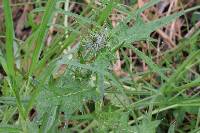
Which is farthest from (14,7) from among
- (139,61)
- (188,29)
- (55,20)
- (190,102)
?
(190,102)

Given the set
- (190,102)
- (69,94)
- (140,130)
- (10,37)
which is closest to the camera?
(10,37)

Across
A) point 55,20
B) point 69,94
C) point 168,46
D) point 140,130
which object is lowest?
point 140,130

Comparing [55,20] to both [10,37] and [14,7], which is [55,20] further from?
[10,37]

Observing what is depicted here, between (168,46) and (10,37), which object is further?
(168,46)

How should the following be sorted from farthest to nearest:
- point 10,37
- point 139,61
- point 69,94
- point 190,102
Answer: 1. point 139,61
2. point 190,102
3. point 69,94
4. point 10,37

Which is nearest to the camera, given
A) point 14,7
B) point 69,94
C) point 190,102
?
point 69,94

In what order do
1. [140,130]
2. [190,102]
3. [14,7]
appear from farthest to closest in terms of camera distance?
[14,7]
[190,102]
[140,130]

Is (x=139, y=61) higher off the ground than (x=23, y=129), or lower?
higher

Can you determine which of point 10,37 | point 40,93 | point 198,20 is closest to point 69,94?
point 40,93

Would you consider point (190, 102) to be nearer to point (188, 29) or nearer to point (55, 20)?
point (188, 29)
